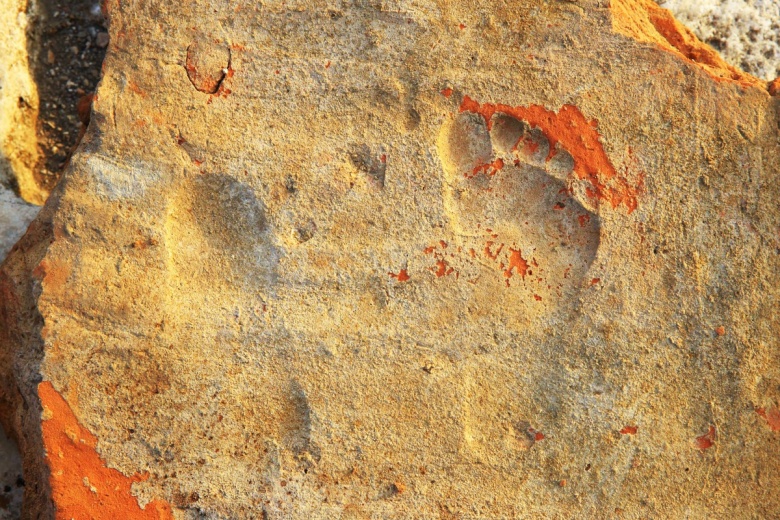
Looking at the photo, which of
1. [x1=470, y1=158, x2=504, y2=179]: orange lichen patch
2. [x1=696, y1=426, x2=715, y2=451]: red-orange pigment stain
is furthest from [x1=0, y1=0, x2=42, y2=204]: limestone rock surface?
[x1=696, y1=426, x2=715, y2=451]: red-orange pigment stain

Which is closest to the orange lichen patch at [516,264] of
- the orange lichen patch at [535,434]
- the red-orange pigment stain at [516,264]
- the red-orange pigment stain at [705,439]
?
the red-orange pigment stain at [516,264]

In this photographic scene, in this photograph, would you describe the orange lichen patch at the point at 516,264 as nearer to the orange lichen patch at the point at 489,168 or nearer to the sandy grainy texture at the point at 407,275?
the sandy grainy texture at the point at 407,275

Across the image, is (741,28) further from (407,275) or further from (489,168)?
(407,275)

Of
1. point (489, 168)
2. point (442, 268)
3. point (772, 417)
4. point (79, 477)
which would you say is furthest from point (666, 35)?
point (79, 477)

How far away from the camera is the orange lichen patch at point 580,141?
5.63 ft

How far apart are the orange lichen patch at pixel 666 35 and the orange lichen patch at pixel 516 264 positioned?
2.06 feet

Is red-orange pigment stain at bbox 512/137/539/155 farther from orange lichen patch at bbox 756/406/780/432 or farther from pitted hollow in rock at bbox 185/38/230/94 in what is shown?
orange lichen patch at bbox 756/406/780/432

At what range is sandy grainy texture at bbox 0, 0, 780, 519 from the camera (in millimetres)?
1702

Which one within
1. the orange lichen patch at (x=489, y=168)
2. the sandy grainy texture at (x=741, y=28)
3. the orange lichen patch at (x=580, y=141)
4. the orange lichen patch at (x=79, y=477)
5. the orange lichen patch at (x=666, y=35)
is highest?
the sandy grainy texture at (x=741, y=28)

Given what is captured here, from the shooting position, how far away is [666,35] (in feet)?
6.46

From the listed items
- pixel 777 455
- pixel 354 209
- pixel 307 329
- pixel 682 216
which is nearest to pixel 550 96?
pixel 682 216

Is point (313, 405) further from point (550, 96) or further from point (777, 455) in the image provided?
point (777, 455)

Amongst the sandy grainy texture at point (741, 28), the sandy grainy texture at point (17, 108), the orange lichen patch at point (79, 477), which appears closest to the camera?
the orange lichen patch at point (79, 477)

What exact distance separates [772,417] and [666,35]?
1.09m
